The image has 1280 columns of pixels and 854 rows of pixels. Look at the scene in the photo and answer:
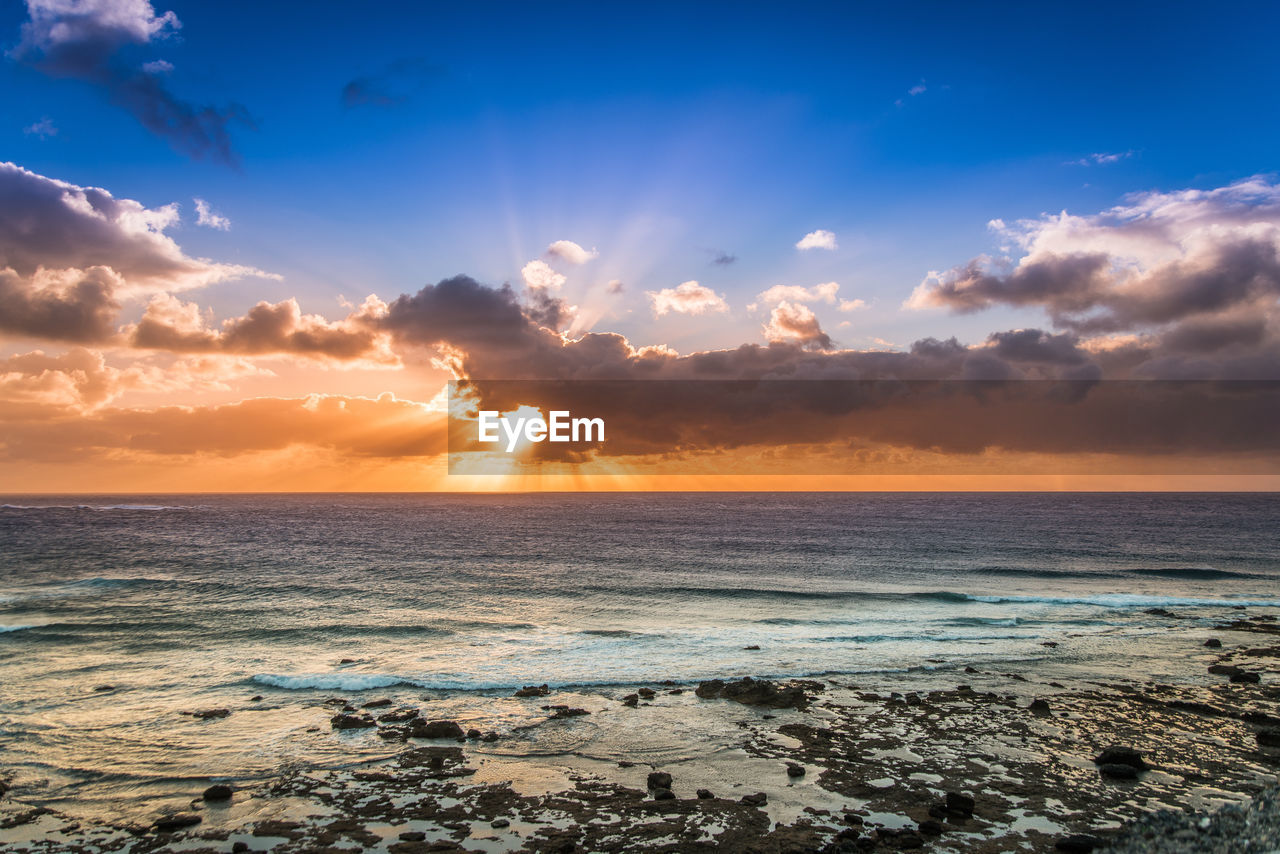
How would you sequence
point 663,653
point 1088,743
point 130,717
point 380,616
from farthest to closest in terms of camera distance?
point 380,616, point 663,653, point 130,717, point 1088,743

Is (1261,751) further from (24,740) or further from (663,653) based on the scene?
(24,740)

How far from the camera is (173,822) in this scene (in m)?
12.9

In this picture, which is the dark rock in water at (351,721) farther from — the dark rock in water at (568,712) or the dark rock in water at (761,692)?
the dark rock in water at (761,692)

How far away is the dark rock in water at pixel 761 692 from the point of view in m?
20.3

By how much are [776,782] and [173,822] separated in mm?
12193

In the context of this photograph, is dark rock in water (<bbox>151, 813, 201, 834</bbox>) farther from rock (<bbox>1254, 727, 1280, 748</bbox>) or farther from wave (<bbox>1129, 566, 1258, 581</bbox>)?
wave (<bbox>1129, 566, 1258, 581</bbox>)

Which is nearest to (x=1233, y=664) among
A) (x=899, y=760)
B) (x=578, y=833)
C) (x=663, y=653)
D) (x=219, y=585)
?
(x=899, y=760)

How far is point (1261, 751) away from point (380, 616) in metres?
35.1

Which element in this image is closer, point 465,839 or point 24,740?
point 465,839

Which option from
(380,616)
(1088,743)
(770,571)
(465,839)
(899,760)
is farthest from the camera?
(770,571)

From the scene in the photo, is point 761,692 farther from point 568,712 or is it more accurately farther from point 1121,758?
point 1121,758

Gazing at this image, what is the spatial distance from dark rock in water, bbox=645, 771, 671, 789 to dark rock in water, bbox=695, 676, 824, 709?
245 inches

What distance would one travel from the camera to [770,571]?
180 feet

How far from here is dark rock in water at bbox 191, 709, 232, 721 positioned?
19.4 metres
